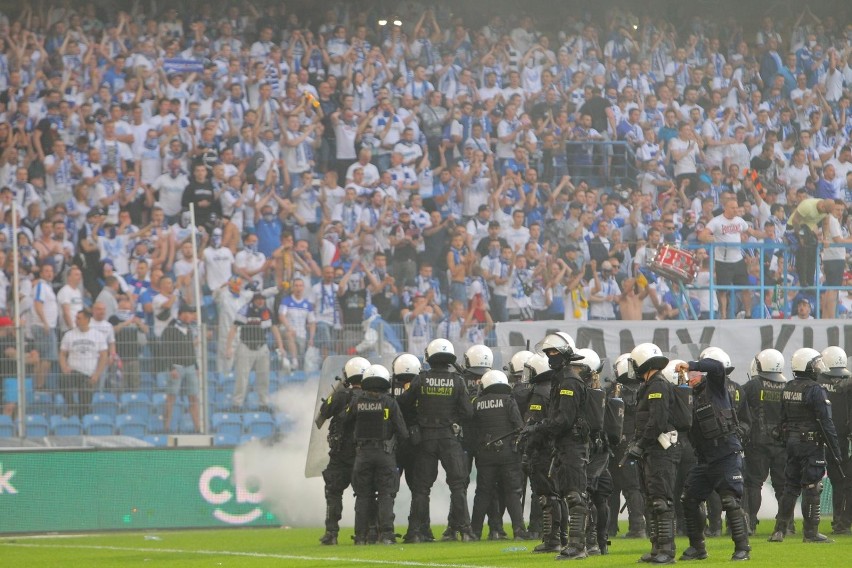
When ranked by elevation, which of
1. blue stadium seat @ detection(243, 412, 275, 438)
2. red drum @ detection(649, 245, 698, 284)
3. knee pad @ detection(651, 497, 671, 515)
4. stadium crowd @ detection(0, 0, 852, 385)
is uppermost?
stadium crowd @ detection(0, 0, 852, 385)

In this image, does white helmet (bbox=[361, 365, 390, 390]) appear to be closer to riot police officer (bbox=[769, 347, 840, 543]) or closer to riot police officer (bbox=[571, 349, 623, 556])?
riot police officer (bbox=[571, 349, 623, 556])

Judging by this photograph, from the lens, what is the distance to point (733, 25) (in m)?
27.1

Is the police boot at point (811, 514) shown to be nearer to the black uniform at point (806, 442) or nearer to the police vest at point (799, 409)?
the black uniform at point (806, 442)

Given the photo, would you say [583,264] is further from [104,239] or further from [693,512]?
[693,512]

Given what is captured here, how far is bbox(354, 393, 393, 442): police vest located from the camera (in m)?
13.0

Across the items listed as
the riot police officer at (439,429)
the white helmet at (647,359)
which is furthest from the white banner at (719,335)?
the white helmet at (647,359)

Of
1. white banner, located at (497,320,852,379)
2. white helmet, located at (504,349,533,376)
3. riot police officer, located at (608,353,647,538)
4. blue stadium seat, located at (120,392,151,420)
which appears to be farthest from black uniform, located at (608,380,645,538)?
blue stadium seat, located at (120,392,151,420)

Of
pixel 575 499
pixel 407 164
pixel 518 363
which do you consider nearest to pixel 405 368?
pixel 518 363

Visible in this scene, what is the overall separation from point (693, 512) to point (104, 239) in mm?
12394

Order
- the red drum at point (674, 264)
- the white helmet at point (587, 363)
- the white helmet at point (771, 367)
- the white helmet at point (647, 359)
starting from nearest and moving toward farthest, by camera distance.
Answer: the white helmet at point (647, 359) < the white helmet at point (587, 363) < the white helmet at point (771, 367) < the red drum at point (674, 264)

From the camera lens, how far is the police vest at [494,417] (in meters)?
13.0

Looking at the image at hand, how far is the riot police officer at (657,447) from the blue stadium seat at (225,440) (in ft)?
24.7

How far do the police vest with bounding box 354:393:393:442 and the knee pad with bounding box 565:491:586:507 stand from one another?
10.3 ft

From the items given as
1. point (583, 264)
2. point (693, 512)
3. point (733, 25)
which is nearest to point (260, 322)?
point (583, 264)
